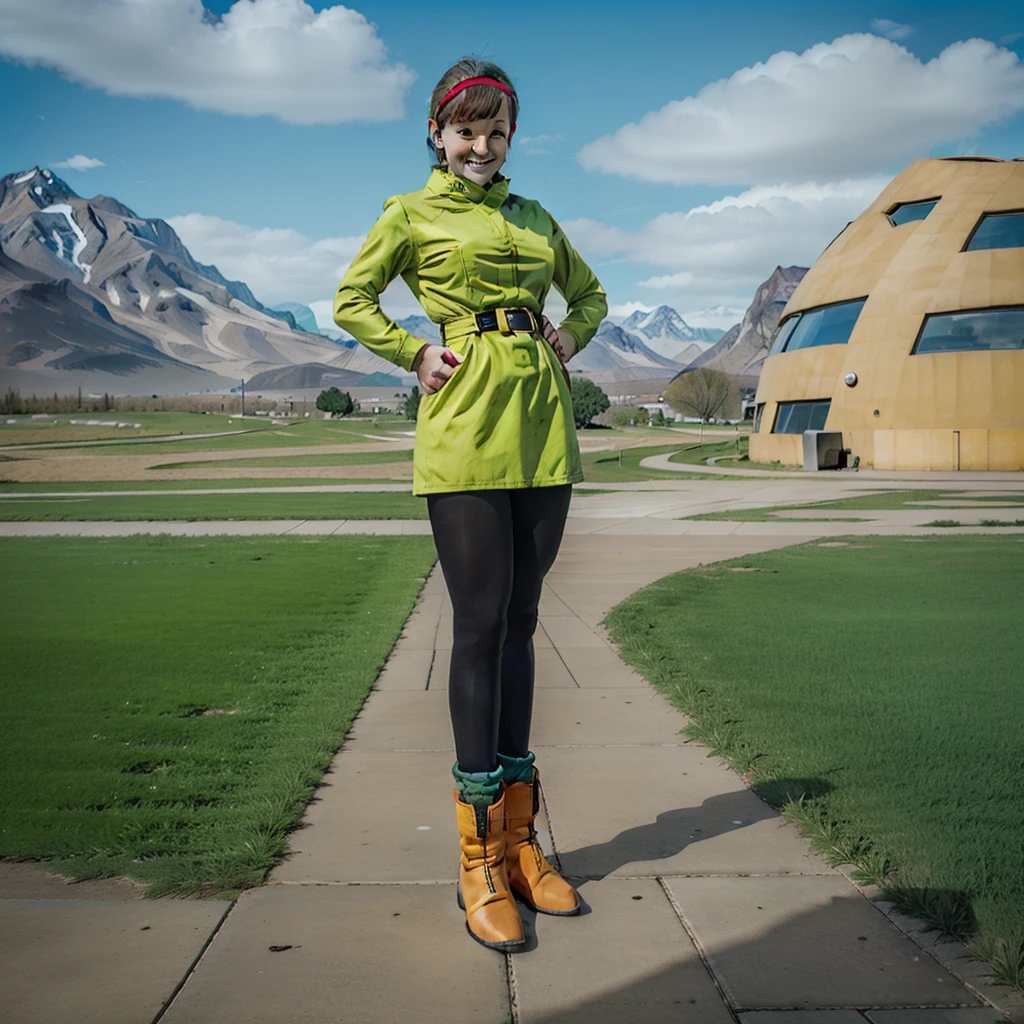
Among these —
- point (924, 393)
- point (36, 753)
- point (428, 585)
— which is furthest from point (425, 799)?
point (924, 393)

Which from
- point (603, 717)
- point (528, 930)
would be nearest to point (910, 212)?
point (603, 717)

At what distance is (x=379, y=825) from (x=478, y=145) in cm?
224

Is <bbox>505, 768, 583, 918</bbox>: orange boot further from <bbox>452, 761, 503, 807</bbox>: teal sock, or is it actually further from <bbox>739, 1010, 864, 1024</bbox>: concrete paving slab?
<bbox>739, 1010, 864, 1024</bbox>: concrete paving slab

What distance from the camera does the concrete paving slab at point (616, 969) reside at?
2.22 m

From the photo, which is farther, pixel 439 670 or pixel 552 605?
pixel 552 605

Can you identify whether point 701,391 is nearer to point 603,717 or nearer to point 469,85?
point 603,717

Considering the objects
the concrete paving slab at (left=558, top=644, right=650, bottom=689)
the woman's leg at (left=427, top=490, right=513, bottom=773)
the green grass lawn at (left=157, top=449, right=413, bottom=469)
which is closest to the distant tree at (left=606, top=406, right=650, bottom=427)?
the green grass lawn at (left=157, top=449, right=413, bottom=469)

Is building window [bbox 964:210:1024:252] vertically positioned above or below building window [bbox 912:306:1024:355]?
above

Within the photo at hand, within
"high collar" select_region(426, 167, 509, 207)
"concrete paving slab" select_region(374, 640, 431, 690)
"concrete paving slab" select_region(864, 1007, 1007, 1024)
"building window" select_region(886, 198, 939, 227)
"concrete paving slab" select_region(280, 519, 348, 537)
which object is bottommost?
"concrete paving slab" select_region(374, 640, 431, 690)

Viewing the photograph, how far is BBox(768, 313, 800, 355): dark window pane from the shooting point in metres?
36.4

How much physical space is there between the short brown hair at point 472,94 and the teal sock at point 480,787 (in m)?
1.90

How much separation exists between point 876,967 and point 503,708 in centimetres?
123

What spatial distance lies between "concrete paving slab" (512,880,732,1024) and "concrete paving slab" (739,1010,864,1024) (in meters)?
0.06

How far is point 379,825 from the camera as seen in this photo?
3398mm
